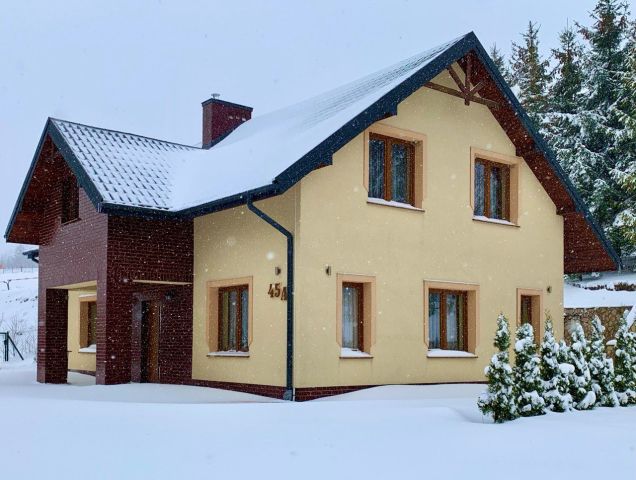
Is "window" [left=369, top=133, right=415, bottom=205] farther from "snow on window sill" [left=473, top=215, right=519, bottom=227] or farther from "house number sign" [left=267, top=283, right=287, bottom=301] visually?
"house number sign" [left=267, top=283, right=287, bottom=301]

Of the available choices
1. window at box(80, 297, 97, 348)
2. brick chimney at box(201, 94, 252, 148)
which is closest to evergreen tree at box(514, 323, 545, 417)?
brick chimney at box(201, 94, 252, 148)

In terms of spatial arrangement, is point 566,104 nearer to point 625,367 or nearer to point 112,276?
point 625,367

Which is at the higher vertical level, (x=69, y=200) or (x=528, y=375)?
(x=69, y=200)

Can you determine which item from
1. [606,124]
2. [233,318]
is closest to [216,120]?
[233,318]

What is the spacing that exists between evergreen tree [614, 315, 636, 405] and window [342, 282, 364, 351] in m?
4.05

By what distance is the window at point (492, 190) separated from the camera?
54.1ft

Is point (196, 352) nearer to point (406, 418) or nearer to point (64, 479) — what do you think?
point (406, 418)

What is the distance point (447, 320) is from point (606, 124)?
766 inches

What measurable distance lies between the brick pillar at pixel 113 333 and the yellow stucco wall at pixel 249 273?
53.5 inches

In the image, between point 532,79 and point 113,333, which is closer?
point 113,333

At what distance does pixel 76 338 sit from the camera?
66.2 feet

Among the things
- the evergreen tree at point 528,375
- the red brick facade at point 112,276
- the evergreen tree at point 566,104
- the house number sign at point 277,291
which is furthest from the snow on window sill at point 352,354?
the evergreen tree at point 566,104

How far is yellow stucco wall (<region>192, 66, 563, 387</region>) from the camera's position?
13.2m

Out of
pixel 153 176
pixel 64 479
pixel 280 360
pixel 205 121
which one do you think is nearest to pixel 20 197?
pixel 153 176
